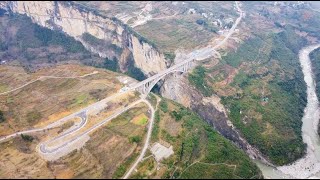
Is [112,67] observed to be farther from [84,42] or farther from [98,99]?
[98,99]

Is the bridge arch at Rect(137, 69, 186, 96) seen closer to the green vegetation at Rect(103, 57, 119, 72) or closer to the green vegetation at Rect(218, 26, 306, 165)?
the green vegetation at Rect(218, 26, 306, 165)

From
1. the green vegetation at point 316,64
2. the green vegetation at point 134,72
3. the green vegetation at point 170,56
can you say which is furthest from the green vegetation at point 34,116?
the green vegetation at point 316,64

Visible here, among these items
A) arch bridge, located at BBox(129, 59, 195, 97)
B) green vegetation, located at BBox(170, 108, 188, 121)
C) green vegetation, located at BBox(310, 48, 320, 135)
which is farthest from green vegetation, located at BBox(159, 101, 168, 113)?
green vegetation, located at BBox(310, 48, 320, 135)

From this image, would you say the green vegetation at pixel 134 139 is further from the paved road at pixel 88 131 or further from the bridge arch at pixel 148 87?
the bridge arch at pixel 148 87

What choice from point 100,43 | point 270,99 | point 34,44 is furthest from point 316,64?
point 34,44

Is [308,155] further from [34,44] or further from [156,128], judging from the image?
[34,44]

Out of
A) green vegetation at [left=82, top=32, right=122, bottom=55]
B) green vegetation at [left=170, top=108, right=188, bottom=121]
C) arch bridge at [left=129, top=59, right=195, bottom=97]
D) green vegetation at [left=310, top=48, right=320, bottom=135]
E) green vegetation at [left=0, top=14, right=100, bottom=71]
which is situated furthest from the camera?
green vegetation at [left=0, top=14, right=100, bottom=71]

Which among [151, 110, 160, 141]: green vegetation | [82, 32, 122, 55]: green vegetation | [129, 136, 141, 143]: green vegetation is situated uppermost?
[129, 136, 141, 143]: green vegetation
